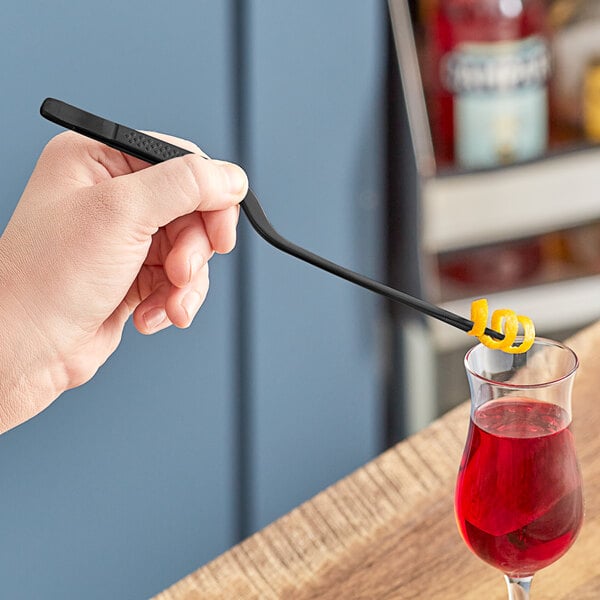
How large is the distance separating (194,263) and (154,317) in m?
0.09

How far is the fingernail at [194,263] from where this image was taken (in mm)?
980

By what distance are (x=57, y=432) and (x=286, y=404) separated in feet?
1.15

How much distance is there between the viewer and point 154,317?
3.44ft

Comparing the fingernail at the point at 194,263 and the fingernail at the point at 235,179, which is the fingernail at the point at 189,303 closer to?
the fingernail at the point at 194,263

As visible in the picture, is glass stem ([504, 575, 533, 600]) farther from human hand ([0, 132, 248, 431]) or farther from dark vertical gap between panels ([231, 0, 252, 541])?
dark vertical gap between panels ([231, 0, 252, 541])

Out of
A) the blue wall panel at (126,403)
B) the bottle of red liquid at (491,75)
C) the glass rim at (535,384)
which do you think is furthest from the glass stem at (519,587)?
the bottle of red liquid at (491,75)

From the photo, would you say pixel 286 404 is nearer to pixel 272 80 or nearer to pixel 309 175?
pixel 309 175

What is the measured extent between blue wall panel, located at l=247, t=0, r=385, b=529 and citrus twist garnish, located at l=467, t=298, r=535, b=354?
74 centimetres

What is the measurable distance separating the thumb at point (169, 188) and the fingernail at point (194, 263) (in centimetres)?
9

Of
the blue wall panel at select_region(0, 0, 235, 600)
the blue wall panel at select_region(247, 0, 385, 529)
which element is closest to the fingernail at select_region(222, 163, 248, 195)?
the blue wall panel at select_region(0, 0, 235, 600)

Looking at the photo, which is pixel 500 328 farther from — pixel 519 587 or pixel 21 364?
pixel 21 364

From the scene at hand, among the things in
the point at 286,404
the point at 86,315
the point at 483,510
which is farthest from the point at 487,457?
the point at 286,404

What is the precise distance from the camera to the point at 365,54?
1.55 meters

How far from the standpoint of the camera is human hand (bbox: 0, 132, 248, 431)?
89 cm
